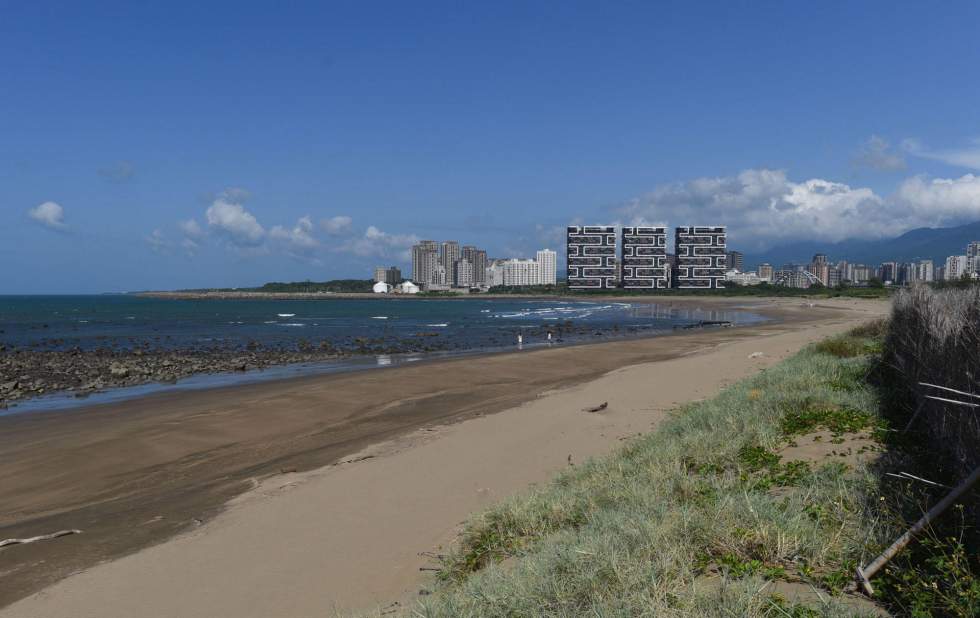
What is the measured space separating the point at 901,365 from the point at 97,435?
15.0 meters

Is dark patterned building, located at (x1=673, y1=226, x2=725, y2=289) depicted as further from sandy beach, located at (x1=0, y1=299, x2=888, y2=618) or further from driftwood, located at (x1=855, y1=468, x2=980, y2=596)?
driftwood, located at (x1=855, y1=468, x2=980, y2=596)

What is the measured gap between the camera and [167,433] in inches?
514

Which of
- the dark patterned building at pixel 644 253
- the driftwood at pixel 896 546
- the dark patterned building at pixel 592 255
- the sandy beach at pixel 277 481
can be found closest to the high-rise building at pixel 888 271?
the dark patterned building at pixel 644 253

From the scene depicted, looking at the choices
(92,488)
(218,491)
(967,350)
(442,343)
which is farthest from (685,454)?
(442,343)

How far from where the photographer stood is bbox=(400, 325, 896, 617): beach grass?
3.82 m

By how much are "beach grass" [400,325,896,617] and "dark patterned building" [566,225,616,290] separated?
536ft

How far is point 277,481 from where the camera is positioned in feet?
30.3

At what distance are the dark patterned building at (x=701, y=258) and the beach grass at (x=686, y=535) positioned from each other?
157m

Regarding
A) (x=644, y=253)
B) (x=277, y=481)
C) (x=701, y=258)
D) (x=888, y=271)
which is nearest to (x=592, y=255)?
(x=644, y=253)

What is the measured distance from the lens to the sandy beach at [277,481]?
19.1 ft

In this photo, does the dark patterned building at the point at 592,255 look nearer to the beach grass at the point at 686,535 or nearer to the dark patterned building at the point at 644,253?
the dark patterned building at the point at 644,253

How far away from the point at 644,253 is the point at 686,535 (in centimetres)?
16616

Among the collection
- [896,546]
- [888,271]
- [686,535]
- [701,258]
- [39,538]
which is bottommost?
[39,538]

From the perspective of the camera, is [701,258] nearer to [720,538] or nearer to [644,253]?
[644,253]
